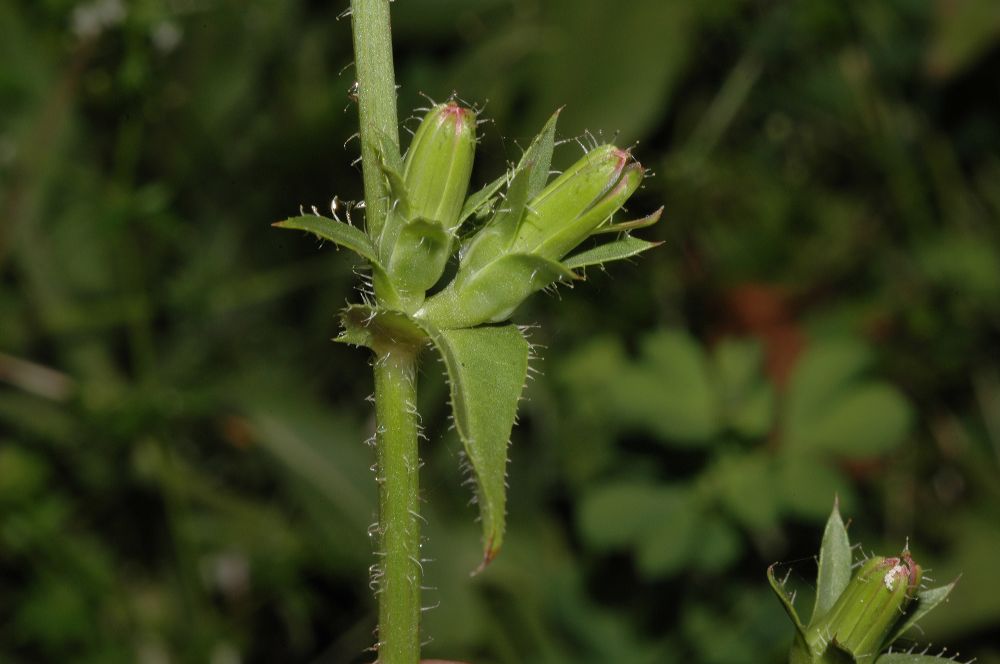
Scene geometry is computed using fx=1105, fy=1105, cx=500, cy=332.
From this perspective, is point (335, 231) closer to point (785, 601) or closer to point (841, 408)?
point (785, 601)

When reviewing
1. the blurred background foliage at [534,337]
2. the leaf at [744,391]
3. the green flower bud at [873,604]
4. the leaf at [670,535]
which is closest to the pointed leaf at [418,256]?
the green flower bud at [873,604]

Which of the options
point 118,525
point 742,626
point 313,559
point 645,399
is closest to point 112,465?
point 118,525

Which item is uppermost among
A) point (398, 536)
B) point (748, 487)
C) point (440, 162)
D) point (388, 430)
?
point (748, 487)

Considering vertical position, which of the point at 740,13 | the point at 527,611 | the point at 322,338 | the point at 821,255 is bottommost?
the point at 527,611

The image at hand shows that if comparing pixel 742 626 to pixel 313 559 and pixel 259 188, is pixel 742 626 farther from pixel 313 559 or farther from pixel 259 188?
pixel 259 188

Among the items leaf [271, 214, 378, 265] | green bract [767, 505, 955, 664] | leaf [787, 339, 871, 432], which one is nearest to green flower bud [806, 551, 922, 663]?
green bract [767, 505, 955, 664]

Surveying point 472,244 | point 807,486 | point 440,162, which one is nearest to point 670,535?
point 807,486

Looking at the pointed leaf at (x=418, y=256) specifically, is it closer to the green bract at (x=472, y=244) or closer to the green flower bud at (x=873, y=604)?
the green bract at (x=472, y=244)
